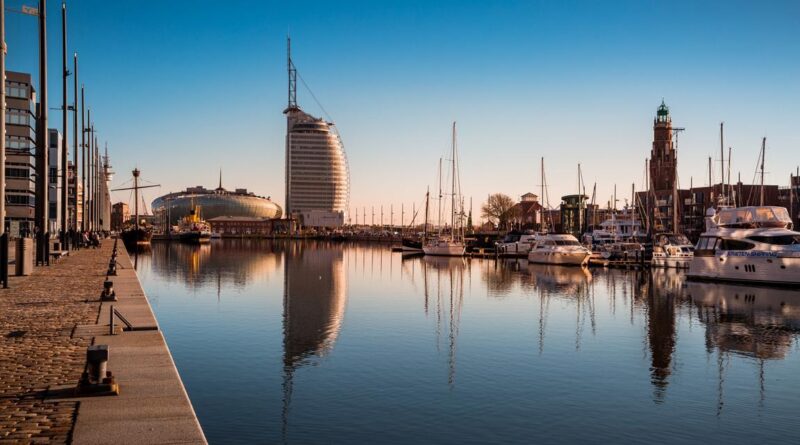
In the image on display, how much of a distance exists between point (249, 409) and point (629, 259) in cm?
6985

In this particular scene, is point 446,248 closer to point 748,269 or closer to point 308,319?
point 748,269

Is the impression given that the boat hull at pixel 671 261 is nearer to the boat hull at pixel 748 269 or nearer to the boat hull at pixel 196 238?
the boat hull at pixel 748 269

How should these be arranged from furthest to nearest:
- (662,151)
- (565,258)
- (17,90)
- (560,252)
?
1. (662,151)
2. (17,90)
3. (560,252)
4. (565,258)

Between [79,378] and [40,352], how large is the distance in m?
3.57

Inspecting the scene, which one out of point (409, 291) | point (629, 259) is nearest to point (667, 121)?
point (629, 259)

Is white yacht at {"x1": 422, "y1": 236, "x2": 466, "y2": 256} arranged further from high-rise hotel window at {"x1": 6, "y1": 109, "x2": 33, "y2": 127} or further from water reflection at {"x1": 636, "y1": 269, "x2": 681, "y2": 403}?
high-rise hotel window at {"x1": 6, "y1": 109, "x2": 33, "y2": 127}

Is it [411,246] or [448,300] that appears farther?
[411,246]

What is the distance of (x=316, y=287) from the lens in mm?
52562

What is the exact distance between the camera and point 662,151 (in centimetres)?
18625

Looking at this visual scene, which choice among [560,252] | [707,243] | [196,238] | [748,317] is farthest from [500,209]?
[748,317]

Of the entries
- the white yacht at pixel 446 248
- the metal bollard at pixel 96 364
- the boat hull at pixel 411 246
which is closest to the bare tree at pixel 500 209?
the boat hull at pixel 411 246

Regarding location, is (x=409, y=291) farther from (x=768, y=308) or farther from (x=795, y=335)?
(x=795, y=335)

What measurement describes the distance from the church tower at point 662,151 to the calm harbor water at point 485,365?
138944 mm

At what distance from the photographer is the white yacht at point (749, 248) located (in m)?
52.5
